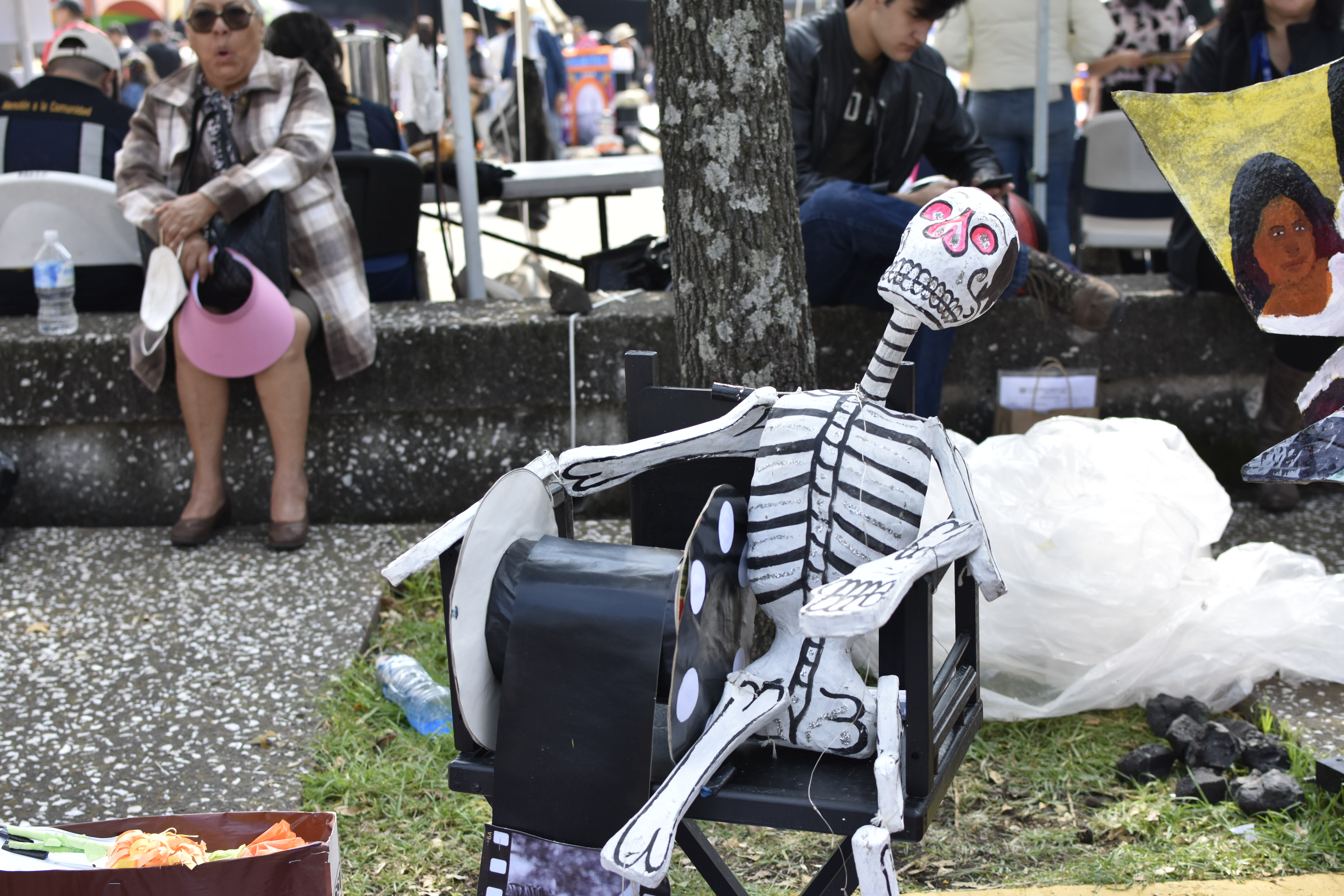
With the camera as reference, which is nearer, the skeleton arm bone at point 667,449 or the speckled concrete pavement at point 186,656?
the skeleton arm bone at point 667,449

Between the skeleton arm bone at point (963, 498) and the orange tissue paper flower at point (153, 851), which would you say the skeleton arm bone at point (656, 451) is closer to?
the skeleton arm bone at point (963, 498)

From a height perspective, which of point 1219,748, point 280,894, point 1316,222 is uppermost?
point 1316,222

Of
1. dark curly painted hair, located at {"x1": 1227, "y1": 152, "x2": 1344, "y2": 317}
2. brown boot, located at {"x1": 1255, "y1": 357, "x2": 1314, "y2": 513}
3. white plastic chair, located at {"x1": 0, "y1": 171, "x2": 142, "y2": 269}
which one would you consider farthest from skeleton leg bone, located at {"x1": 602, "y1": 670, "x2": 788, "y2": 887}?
white plastic chair, located at {"x1": 0, "y1": 171, "x2": 142, "y2": 269}

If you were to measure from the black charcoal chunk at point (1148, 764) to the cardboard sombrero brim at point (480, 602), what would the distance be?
1367 mm

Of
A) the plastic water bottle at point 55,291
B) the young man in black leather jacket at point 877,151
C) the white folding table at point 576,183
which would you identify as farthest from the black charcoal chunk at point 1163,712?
the plastic water bottle at point 55,291

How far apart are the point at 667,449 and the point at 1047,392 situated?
6.51 feet

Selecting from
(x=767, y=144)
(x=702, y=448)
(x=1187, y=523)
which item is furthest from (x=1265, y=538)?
(x=702, y=448)

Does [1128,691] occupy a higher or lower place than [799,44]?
lower

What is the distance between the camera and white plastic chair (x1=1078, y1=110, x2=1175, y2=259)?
473 cm

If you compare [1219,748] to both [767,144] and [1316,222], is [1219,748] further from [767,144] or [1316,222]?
[767,144]

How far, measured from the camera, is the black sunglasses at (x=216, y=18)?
308 centimetres

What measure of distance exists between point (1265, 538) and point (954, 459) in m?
2.05

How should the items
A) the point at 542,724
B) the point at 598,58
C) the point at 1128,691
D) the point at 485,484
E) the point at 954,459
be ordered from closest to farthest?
the point at 542,724, the point at 954,459, the point at 1128,691, the point at 485,484, the point at 598,58

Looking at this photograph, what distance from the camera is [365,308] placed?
327 cm
